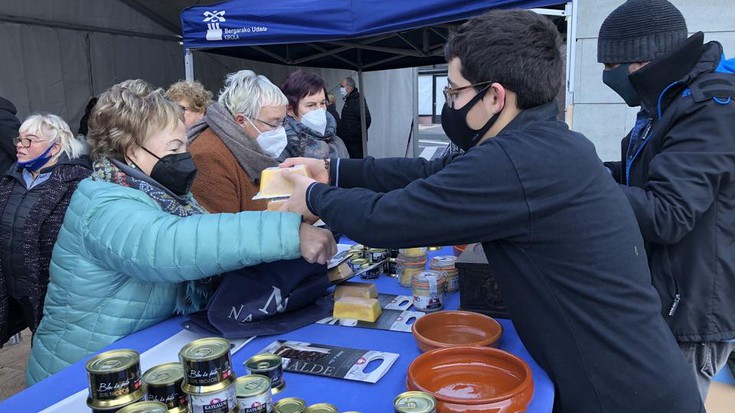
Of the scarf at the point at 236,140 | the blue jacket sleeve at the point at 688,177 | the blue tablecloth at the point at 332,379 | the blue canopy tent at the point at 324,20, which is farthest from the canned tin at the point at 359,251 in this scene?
the blue canopy tent at the point at 324,20

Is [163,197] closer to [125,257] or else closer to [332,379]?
[125,257]

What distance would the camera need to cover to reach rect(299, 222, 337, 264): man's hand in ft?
5.93

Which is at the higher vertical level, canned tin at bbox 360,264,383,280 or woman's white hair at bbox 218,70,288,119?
woman's white hair at bbox 218,70,288,119

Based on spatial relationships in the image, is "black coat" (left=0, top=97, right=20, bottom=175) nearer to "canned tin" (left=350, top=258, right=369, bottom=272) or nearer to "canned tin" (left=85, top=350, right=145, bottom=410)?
"canned tin" (left=350, top=258, right=369, bottom=272)

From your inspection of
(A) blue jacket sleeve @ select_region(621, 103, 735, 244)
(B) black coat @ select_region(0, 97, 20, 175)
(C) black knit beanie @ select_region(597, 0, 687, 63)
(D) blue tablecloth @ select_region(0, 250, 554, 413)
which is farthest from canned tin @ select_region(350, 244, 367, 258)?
(B) black coat @ select_region(0, 97, 20, 175)

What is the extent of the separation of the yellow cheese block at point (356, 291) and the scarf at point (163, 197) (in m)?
0.50

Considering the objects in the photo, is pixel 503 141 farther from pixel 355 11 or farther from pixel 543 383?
pixel 355 11

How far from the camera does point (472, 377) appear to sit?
63.4 inches

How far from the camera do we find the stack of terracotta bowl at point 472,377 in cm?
136

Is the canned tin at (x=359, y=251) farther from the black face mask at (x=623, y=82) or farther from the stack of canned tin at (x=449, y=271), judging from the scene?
the black face mask at (x=623, y=82)

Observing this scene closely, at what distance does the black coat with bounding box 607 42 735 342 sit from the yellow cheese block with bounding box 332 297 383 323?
0.99m

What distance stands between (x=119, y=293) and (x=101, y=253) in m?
0.20

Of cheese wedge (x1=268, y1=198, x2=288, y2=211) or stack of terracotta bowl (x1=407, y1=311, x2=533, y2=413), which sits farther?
cheese wedge (x1=268, y1=198, x2=288, y2=211)

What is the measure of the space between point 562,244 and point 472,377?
0.48m
